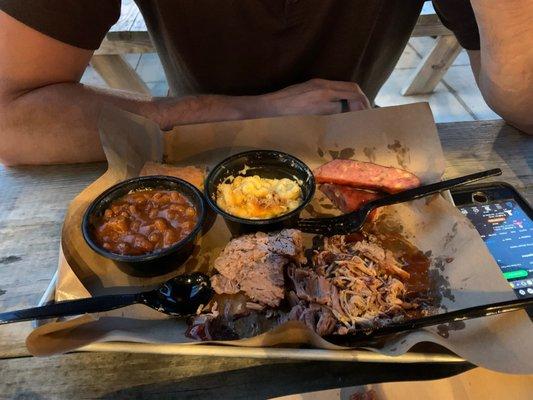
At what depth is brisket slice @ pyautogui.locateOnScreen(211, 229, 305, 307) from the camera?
127 centimetres

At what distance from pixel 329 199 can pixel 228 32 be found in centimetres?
98

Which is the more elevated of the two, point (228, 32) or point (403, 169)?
point (228, 32)

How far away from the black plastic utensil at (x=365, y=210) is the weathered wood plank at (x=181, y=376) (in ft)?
1.68

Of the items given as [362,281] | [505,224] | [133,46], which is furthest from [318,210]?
[133,46]

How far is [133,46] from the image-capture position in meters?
2.82

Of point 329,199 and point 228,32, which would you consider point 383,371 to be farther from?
point 228,32

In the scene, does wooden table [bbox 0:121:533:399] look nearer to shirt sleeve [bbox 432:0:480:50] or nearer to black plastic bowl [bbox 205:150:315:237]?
black plastic bowl [bbox 205:150:315:237]

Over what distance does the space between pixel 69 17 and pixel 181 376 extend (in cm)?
144

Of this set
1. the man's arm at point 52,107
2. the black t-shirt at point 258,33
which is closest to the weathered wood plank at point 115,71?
the black t-shirt at point 258,33

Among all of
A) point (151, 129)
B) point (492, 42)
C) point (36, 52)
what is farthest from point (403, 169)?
point (36, 52)

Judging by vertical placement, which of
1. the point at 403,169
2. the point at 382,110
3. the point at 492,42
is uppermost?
the point at 492,42

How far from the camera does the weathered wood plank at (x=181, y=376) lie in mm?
1094

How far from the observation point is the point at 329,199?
5.46 ft

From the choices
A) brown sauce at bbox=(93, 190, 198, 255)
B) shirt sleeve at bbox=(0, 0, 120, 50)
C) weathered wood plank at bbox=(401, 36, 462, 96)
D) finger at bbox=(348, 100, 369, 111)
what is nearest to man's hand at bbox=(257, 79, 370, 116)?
finger at bbox=(348, 100, 369, 111)
